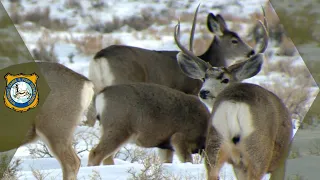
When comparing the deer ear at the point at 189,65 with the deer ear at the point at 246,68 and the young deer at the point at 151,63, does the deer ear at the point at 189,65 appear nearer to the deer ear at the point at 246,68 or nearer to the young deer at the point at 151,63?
the deer ear at the point at 246,68

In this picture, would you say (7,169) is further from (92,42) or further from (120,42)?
(92,42)

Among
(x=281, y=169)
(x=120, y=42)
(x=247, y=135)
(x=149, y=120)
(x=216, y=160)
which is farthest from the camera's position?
(x=120, y=42)

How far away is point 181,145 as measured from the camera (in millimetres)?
11078

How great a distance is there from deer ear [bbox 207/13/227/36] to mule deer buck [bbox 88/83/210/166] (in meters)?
4.60

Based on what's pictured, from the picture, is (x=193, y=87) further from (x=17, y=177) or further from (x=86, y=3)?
(x=86, y=3)

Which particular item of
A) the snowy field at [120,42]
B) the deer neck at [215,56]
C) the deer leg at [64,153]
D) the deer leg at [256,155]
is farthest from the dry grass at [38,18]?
the deer leg at [256,155]

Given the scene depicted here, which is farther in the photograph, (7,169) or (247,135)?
(7,169)

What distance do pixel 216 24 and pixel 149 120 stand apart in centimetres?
539

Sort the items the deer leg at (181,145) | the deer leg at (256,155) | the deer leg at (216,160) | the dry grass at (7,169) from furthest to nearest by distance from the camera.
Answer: the deer leg at (181,145) → the dry grass at (7,169) → the deer leg at (216,160) → the deer leg at (256,155)

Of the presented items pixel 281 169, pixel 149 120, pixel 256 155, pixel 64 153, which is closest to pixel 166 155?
pixel 149 120

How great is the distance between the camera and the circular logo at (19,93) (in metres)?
9.97

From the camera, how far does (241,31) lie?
2731 cm

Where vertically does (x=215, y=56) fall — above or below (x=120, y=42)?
above

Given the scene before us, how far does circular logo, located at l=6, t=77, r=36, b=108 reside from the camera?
392 inches
